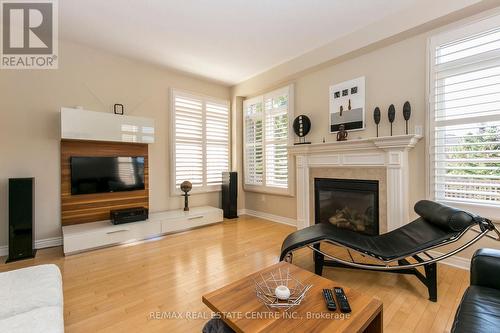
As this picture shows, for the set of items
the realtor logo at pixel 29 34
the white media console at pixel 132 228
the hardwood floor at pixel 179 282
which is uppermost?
the realtor logo at pixel 29 34

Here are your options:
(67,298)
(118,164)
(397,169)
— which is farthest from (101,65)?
(397,169)

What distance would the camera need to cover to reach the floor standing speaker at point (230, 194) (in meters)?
4.64

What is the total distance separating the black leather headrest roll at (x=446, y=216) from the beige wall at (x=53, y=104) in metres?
3.80

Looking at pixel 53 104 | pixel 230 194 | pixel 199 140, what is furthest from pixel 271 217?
pixel 53 104

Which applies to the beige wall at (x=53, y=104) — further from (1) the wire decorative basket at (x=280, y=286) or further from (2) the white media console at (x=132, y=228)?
(1) the wire decorative basket at (x=280, y=286)

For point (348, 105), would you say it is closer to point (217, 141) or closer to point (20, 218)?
point (217, 141)

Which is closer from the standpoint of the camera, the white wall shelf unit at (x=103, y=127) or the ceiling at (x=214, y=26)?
the ceiling at (x=214, y=26)

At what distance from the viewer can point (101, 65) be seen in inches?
139

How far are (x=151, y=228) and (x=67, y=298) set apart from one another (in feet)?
4.95

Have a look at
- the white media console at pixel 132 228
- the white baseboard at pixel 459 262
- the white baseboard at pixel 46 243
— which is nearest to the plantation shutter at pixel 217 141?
the white media console at pixel 132 228

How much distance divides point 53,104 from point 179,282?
2.99 meters

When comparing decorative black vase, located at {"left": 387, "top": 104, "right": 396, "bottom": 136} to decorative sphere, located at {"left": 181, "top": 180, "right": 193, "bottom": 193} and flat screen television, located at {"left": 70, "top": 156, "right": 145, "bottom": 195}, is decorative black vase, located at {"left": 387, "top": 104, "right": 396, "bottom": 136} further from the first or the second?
flat screen television, located at {"left": 70, "top": 156, "right": 145, "bottom": 195}

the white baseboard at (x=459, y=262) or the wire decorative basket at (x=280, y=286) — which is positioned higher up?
the wire decorative basket at (x=280, y=286)

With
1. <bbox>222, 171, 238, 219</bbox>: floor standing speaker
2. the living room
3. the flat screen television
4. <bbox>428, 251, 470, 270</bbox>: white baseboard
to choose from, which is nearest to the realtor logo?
the living room
